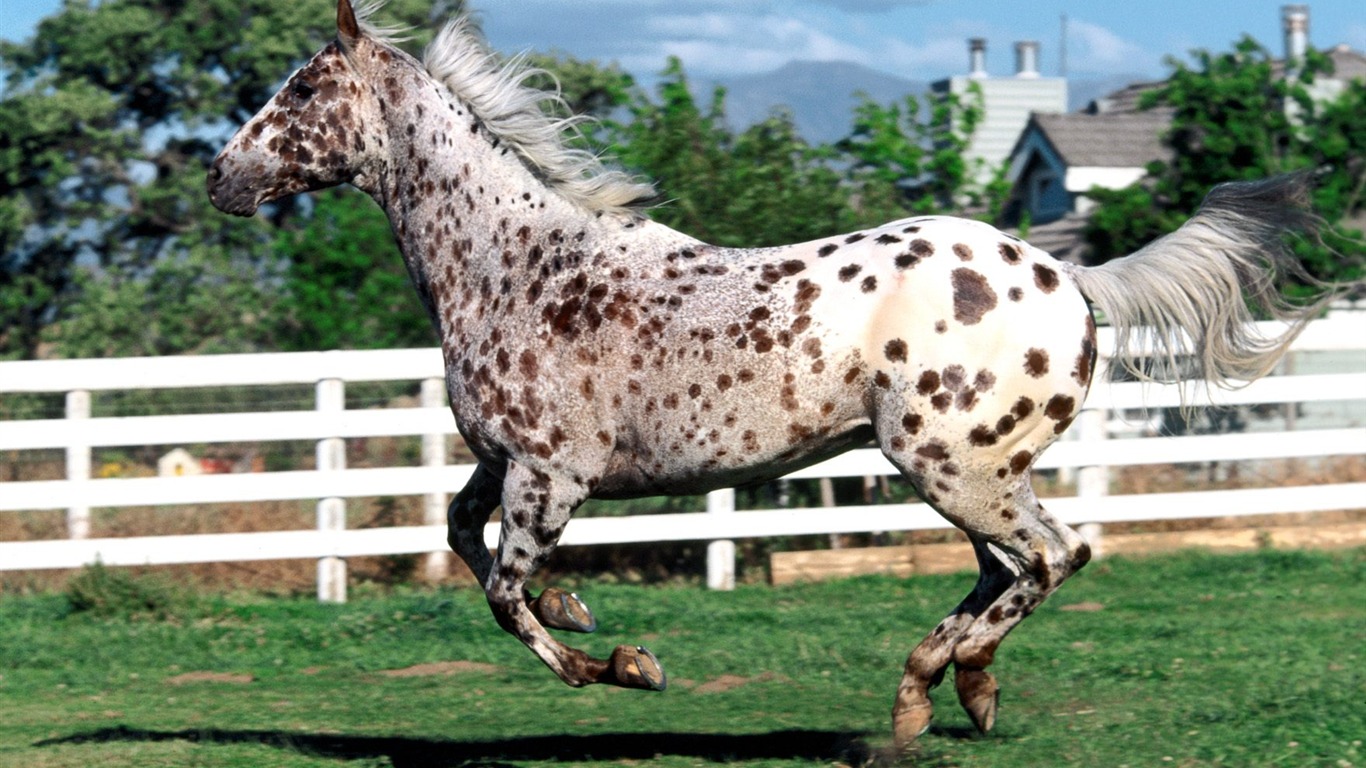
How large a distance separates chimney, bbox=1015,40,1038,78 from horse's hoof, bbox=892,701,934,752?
39308 millimetres

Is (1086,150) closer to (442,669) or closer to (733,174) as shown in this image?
(733,174)

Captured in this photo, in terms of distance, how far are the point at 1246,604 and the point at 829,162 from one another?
175 inches

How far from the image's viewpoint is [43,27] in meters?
24.3

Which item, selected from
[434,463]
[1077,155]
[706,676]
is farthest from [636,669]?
[1077,155]

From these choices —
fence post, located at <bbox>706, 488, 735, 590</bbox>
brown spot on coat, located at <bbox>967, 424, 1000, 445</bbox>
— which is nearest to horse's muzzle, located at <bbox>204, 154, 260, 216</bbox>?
brown spot on coat, located at <bbox>967, 424, 1000, 445</bbox>

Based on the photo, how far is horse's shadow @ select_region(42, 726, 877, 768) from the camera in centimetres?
572

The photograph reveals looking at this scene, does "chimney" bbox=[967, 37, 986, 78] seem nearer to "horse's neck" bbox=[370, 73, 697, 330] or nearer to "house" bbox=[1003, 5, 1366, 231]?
"house" bbox=[1003, 5, 1366, 231]

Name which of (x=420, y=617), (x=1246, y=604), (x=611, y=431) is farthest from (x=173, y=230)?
(x=611, y=431)

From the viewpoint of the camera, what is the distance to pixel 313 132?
18.4 ft

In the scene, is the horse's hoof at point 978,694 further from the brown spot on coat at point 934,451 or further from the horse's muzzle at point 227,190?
the horse's muzzle at point 227,190

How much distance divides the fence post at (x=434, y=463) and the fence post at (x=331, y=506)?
1.66 feet

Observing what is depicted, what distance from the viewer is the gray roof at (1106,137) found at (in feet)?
94.9

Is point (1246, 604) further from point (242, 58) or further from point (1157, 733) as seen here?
point (242, 58)

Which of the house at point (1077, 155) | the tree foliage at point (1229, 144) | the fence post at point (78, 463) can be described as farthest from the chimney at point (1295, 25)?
the fence post at point (78, 463)
